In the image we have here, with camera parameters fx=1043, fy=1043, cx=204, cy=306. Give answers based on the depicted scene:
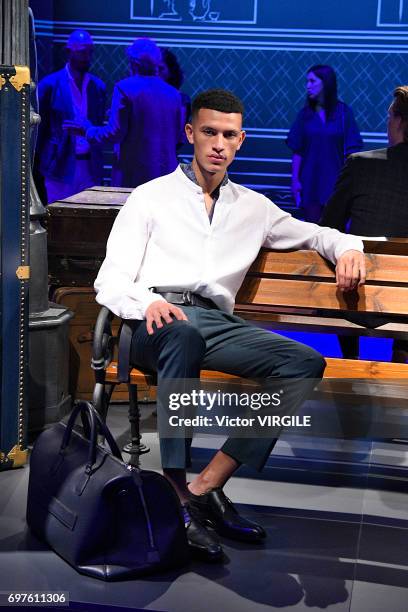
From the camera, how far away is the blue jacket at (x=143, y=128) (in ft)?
26.2

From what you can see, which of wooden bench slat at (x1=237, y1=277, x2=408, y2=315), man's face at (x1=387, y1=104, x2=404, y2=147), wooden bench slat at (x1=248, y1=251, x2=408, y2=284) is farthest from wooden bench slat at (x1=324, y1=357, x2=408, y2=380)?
man's face at (x1=387, y1=104, x2=404, y2=147)

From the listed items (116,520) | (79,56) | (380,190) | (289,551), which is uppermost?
(79,56)

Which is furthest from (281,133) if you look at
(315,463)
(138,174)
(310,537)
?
(310,537)

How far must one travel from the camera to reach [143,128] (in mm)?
8211

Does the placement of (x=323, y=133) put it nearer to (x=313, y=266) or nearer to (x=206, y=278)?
(x=313, y=266)

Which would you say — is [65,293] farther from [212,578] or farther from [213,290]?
[212,578]

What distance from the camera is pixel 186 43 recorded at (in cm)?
1141

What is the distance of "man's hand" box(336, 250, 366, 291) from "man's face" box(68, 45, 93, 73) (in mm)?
5083

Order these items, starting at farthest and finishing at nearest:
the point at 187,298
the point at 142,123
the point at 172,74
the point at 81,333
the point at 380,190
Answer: the point at 172,74
the point at 142,123
the point at 81,333
the point at 380,190
the point at 187,298

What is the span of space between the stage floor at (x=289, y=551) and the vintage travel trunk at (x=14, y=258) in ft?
0.73

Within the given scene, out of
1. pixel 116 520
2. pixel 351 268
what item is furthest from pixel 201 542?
pixel 351 268

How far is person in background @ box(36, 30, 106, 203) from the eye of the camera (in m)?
8.63

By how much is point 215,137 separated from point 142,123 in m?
4.32

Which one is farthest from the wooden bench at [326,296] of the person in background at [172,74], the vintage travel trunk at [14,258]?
the person in background at [172,74]
